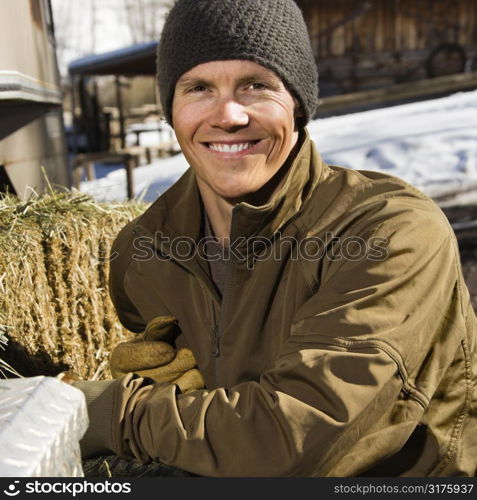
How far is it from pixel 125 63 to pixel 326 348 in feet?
46.7

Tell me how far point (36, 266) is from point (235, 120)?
1428 millimetres

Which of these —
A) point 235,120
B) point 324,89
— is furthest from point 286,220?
point 324,89

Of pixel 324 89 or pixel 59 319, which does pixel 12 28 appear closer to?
pixel 59 319

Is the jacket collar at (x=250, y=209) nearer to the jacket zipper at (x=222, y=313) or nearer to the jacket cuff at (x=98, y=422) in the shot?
the jacket zipper at (x=222, y=313)

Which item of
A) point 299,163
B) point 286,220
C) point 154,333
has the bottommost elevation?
point 154,333

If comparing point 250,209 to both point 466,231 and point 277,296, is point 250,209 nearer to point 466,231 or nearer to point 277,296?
point 277,296

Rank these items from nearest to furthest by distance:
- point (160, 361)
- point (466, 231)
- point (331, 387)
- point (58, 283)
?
point (331, 387) < point (160, 361) < point (58, 283) < point (466, 231)

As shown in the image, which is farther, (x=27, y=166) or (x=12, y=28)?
(x=27, y=166)

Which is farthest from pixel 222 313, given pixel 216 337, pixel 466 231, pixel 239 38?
pixel 466 231

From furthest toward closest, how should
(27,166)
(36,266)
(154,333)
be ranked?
(27,166)
(36,266)
(154,333)

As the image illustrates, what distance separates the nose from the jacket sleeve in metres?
0.58

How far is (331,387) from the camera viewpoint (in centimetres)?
147

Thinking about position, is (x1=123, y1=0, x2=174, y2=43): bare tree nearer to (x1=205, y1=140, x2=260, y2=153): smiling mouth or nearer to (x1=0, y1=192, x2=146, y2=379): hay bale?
(x1=0, y1=192, x2=146, y2=379): hay bale

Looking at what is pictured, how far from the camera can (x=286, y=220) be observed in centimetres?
198
